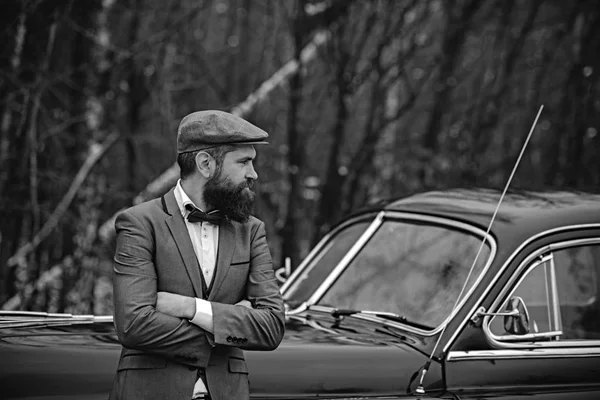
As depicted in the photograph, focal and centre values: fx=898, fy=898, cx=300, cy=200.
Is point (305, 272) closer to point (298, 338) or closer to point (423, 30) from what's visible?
point (298, 338)

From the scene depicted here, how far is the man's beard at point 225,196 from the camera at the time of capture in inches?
116

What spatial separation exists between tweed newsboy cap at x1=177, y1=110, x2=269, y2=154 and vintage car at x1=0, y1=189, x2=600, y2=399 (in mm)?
997

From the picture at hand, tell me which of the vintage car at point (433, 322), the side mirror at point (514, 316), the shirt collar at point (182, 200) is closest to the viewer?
the shirt collar at point (182, 200)

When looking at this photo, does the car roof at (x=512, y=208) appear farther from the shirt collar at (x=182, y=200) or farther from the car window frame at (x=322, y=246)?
the shirt collar at (x=182, y=200)

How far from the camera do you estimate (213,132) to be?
9.64ft

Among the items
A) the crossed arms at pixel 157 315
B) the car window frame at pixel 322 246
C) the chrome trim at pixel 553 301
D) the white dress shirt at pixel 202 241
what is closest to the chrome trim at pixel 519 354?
the chrome trim at pixel 553 301

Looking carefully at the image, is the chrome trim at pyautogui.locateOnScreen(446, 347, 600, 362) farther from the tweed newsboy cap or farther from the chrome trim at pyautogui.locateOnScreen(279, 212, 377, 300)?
the tweed newsboy cap

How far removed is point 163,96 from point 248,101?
2.79ft

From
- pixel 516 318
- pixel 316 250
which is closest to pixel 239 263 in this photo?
pixel 516 318

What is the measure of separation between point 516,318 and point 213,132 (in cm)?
167

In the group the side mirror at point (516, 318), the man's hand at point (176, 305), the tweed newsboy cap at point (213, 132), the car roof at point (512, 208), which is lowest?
the side mirror at point (516, 318)

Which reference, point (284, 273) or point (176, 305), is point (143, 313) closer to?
point (176, 305)

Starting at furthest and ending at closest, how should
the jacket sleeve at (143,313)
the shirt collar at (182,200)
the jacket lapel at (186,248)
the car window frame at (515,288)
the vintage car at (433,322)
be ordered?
the car window frame at (515,288) < the vintage car at (433,322) < the shirt collar at (182,200) < the jacket lapel at (186,248) < the jacket sleeve at (143,313)

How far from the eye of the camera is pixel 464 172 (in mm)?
10102
